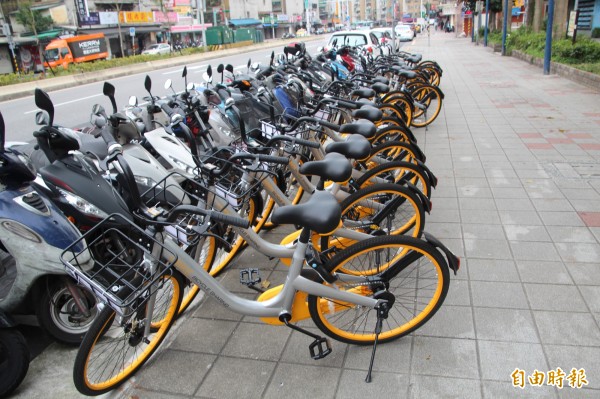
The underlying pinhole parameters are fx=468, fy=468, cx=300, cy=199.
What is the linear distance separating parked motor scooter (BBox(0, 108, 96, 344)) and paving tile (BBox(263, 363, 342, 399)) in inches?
54.3

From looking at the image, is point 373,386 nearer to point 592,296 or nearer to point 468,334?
point 468,334

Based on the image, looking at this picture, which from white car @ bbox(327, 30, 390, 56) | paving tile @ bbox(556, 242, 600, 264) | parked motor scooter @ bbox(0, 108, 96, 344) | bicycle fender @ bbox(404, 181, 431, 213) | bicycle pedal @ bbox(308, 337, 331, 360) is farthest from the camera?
white car @ bbox(327, 30, 390, 56)

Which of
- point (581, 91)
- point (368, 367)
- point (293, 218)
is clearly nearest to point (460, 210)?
point (368, 367)

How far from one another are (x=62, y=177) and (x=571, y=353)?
126 inches

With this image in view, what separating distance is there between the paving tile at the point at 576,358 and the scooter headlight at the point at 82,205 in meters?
2.76

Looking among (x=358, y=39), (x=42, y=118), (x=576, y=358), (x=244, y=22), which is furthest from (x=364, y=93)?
(x=244, y=22)

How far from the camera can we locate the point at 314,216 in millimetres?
2266

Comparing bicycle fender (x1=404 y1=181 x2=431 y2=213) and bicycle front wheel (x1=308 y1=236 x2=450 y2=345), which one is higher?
bicycle fender (x1=404 y1=181 x2=431 y2=213)

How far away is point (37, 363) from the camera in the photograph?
2898 millimetres

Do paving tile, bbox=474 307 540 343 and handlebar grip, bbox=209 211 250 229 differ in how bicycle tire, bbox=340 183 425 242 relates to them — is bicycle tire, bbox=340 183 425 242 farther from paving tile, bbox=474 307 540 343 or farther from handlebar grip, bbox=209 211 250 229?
handlebar grip, bbox=209 211 250 229

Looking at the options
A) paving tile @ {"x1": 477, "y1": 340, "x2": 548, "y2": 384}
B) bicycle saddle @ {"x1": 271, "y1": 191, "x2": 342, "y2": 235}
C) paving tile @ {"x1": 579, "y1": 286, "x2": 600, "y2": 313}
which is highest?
bicycle saddle @ {"x1": 271, "y1": 191, "x2": 342, "y2": 235}

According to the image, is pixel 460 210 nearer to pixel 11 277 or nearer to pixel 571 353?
pixel 571 353

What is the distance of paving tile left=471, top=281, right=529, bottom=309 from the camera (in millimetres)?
2988

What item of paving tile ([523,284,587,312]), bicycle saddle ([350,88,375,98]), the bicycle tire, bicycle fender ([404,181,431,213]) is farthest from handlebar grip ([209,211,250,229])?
bicycle saddle ([350,88,375,98])
